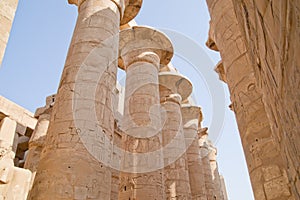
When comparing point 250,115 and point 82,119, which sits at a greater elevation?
point 82,119

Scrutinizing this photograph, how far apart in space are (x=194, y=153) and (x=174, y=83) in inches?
129

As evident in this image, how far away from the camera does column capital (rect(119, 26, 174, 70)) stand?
33.3 ft

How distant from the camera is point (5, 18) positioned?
442 centimetres

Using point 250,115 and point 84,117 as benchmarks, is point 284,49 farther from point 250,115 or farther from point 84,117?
point 84,117

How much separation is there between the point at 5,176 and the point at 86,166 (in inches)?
71.7

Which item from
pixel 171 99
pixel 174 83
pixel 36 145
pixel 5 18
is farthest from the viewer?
pixel 174 83

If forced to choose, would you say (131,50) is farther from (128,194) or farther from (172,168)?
(128,194)

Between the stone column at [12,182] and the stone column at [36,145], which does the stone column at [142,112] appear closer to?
the stone column at [12,182]

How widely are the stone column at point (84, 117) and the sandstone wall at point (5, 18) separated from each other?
1210 mm

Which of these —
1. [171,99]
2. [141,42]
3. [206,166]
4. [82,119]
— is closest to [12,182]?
[82,119]

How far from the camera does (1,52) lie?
4039mm

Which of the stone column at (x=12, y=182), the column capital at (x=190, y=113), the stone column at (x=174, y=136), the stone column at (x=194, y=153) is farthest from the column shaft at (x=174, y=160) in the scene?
the stone column at (x=12, y=182)

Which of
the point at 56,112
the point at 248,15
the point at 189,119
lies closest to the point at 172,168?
the point at 189,119

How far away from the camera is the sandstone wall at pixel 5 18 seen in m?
4.14
